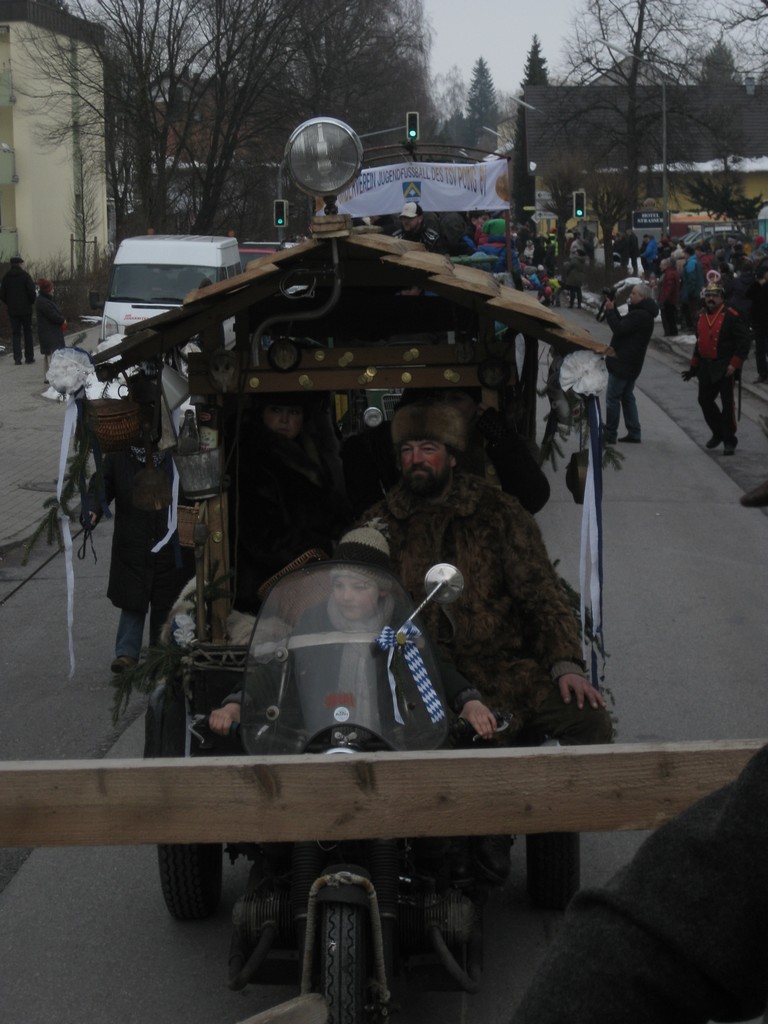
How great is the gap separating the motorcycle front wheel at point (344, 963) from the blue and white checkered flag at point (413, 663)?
28.5 inches

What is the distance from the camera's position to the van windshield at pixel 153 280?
2200 centimetres

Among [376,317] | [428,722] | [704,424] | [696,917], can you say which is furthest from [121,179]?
[696,917]

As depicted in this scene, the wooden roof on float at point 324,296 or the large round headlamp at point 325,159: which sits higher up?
the large round headlamp at point 325,159

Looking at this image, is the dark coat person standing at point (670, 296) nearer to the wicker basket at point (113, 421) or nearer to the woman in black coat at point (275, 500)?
the woman in black coat at point (275, 500)

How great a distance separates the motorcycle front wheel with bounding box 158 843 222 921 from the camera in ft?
16.0

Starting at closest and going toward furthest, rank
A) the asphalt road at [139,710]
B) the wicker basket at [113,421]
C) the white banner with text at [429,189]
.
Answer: the asphalt road at [139,710] → the wicker basket at [113,421] → the white banner with text at [429,189]

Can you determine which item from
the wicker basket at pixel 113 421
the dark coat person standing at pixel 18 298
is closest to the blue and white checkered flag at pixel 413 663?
the wicker basket at pixel 113 421

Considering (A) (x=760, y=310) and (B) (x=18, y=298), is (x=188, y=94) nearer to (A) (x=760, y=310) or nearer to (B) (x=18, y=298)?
(B) (x=18, y=298)

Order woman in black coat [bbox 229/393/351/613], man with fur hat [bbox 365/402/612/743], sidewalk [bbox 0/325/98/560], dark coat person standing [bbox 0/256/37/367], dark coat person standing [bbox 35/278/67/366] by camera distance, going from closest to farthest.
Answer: man with fur hat [bbox 365/402/612/743]
woman in black coat [bbox 229/393/351/613]
sidewalk [bbox 0/325/98/560]
dark coat person standing [bbox 35/278/67/366]
dark coat person standing [bbox 0/256/37/367]

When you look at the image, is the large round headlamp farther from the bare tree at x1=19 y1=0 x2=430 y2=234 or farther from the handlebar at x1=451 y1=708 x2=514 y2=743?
the bare tree at x1=19 y1=0 x2=430 y2=234

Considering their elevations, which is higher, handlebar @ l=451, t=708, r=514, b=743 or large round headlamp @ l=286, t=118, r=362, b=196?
large round headlamp @ l=286, t=118, r=362, b=196

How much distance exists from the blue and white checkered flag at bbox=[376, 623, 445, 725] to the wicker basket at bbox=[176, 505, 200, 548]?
1.71m

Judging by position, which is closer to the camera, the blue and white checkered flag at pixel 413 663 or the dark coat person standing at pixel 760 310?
the blue and white checkered flag at pixel 413 663

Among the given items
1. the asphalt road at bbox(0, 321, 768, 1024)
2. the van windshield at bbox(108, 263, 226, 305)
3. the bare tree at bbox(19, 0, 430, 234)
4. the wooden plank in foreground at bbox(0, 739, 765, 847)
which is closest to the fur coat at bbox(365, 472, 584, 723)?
the asphalt road at bbox(0, 321, 768, 1024)
